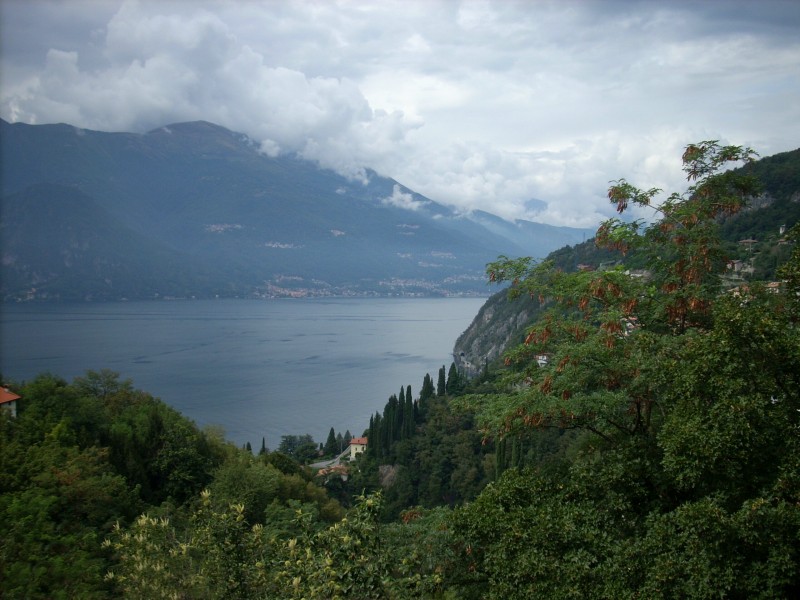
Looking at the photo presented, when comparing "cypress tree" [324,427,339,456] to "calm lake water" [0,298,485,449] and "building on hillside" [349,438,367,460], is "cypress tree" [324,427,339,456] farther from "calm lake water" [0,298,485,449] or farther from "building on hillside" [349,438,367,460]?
"calm lake water" [0,298,485,449]

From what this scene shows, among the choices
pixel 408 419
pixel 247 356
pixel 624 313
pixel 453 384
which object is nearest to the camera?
pixel 624 313

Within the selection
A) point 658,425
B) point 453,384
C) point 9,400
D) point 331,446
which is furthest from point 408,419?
point 658,425

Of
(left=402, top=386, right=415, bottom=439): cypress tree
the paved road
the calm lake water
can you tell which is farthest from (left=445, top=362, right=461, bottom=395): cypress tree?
the calm lake water

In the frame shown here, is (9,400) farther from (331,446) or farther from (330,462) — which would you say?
(331,446)

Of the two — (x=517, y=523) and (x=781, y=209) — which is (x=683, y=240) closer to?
(x=517, y=523)

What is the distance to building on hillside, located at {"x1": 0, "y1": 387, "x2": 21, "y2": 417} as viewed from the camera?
17.4m

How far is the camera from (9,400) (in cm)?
1762

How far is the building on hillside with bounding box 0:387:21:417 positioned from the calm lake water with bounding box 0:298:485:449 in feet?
91.1

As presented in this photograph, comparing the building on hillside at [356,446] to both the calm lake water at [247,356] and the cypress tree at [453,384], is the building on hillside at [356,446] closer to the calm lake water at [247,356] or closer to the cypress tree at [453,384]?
the calm lake water at [247,356]

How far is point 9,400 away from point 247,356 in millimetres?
66051

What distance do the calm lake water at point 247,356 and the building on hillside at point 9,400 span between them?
27765 mm

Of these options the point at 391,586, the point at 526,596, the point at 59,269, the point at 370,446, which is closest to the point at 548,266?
the point at 526,596

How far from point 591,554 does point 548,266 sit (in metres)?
3.62

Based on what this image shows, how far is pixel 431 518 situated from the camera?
262 inches
